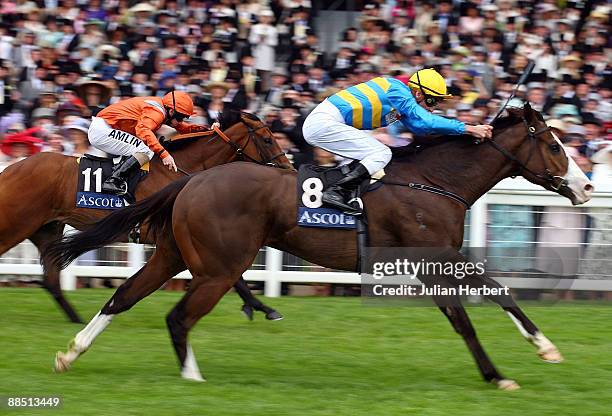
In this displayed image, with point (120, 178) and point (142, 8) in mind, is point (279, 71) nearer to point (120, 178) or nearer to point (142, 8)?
point (142, 8)

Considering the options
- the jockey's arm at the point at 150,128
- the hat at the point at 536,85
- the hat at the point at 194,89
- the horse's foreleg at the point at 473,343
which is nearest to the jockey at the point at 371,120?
the horse's foreleg at the point at 473,343

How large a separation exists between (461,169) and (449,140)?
0.76 feet

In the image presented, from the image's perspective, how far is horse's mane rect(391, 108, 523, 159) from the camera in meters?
6.57

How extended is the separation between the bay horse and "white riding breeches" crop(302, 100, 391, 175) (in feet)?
0.52

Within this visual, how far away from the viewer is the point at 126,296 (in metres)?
6.30

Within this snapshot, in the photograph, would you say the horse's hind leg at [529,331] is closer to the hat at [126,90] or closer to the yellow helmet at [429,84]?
the yellow helmet at [429,84]

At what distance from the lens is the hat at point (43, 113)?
440 inches

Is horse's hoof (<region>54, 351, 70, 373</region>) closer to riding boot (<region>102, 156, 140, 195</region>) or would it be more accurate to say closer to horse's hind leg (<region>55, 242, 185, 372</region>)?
horse's hind leg (<region>55, 242, 185, 372</region>)

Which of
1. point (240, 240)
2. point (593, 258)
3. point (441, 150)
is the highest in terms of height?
point (441, 150)

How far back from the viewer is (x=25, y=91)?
12086 millimetres

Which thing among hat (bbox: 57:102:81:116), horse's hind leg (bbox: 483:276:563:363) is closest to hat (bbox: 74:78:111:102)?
hat (bbox: 57:102:81:116)

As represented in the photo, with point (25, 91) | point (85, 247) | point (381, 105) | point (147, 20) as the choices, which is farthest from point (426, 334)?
point (147, 20)

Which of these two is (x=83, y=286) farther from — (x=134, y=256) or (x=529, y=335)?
(x=529, y=335)

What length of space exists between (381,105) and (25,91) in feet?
22.4
